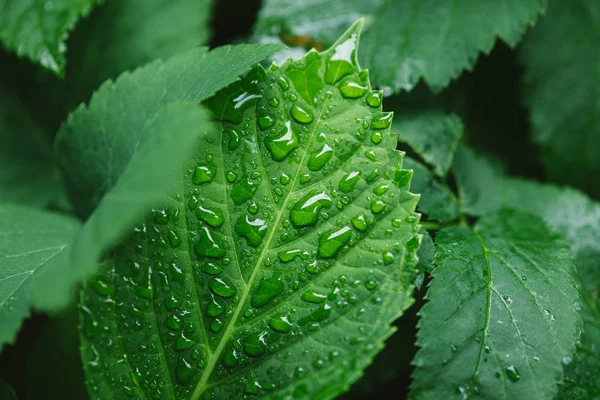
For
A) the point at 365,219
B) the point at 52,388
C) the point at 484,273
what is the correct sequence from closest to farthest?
the point at 365,219
the point at 484,273
the point at 52,388

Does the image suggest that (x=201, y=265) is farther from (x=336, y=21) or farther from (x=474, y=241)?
(x=336, y=21)

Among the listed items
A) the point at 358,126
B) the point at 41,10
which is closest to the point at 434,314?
the point at 358,126

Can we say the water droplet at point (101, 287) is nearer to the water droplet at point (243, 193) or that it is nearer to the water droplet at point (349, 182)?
the water droplet at point (243, 193)

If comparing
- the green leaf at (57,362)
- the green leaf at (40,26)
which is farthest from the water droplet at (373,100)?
the green leaf at (57,362)

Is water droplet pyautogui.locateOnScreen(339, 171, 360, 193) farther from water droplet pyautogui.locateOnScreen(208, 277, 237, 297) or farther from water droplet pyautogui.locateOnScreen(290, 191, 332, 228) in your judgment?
water droplet pyautogui.locateOnScreen(208, 277, 237, 297)

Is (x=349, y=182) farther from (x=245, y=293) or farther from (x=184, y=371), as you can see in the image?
(x=184, y=371)

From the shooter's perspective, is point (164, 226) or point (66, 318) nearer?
point (164, 226)

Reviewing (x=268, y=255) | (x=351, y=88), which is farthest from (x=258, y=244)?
(x=351, y=88)
